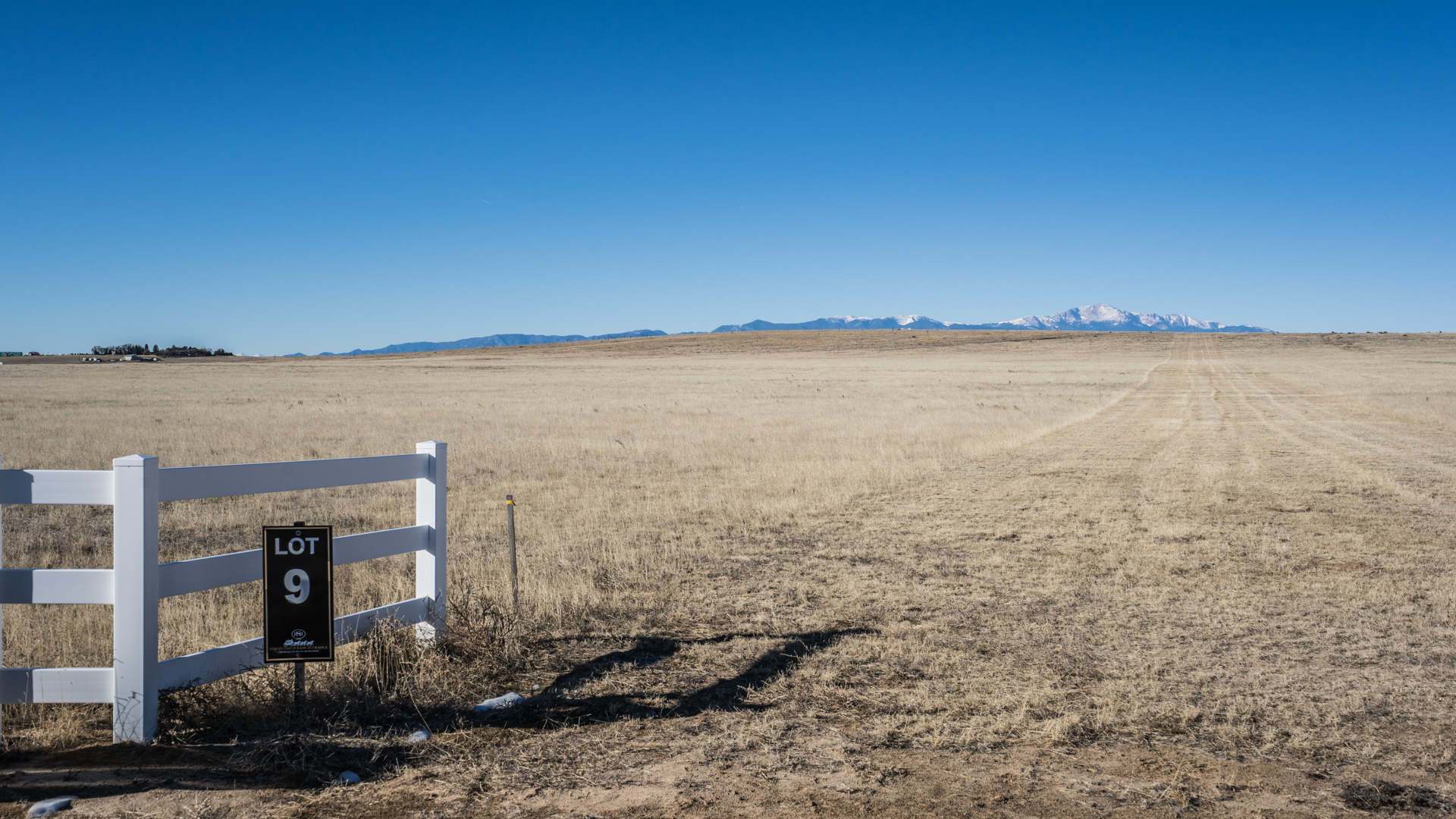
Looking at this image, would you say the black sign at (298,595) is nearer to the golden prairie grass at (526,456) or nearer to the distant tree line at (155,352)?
the golden prairie grass at (526,456)

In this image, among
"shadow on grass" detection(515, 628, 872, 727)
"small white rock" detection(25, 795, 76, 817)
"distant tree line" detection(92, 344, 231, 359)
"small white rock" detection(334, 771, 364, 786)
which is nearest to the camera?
"small white rock" detection(25, 795, 76, 817)

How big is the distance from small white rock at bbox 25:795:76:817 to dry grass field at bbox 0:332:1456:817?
148mm

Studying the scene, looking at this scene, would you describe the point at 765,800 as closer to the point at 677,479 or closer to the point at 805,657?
the point at 805,657

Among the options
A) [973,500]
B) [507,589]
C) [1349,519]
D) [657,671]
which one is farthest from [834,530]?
[1349,519]

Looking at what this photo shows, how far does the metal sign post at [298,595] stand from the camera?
5414 millimetres

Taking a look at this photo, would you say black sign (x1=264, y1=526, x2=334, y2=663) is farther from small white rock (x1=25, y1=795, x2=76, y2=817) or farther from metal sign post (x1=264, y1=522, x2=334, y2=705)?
small white rock (x1=25, y1=795, x2=76, y2=817)

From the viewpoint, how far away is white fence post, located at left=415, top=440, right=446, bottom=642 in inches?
276

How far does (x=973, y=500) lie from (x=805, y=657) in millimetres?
8419

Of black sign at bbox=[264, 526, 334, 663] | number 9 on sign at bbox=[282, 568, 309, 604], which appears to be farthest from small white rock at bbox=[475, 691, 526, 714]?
number 9 on sign at bbox=[282, 568, 309, 604]

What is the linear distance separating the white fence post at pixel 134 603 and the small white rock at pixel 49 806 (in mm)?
734

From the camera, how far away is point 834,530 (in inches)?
496

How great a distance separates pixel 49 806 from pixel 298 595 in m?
1.47

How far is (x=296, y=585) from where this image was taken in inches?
216

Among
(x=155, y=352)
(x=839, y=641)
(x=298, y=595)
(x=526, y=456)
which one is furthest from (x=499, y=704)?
(x=155, y=352)
